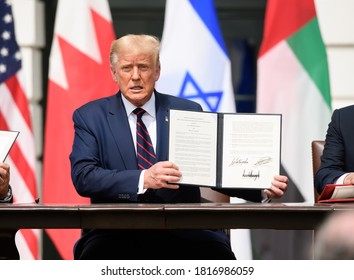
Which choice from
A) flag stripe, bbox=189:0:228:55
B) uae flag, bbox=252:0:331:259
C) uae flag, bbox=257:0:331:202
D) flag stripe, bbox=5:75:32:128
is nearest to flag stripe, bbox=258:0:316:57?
uae flag, bbox=252:0:331:259

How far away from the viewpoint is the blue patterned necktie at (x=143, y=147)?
404 centimetres

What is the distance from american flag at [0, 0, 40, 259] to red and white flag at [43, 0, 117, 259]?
0.11 metres

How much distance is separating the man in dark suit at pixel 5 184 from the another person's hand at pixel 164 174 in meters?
0.56

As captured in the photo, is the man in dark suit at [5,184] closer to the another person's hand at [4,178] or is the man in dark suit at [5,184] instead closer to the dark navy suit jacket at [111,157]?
the another person's hand at [4,178]

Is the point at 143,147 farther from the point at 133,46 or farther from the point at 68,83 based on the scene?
the point at 68,83

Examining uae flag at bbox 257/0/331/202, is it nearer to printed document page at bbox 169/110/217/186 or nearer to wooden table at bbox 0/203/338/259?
Answer: printed document page at bbox 169/110/217/186

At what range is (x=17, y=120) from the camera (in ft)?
19.3

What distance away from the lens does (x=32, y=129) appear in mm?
6059

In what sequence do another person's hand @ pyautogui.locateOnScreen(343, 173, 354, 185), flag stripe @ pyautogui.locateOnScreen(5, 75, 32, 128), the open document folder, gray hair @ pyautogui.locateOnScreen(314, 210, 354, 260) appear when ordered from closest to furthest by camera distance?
1. gray hair @ pyautogui.locateOnScreen(314, 210, 354, 260)
2. the open document folder
3. another person's hand @ pyautogui.locateOnScreen(343, 173, 354, 185)
4. flag stripe @ pyautogui.locateOnScreen(5, 75, 32, 128)

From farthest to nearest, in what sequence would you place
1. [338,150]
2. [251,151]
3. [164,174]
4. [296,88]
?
[296,88], [338,150], [251,151], [164,174]

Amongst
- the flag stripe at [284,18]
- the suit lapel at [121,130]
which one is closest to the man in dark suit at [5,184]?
the suit lapel at [121,130]

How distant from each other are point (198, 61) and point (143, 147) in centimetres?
176

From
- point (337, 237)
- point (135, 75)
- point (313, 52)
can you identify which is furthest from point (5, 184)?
point (313, 52)

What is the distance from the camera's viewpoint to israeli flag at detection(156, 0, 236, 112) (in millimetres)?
5676
